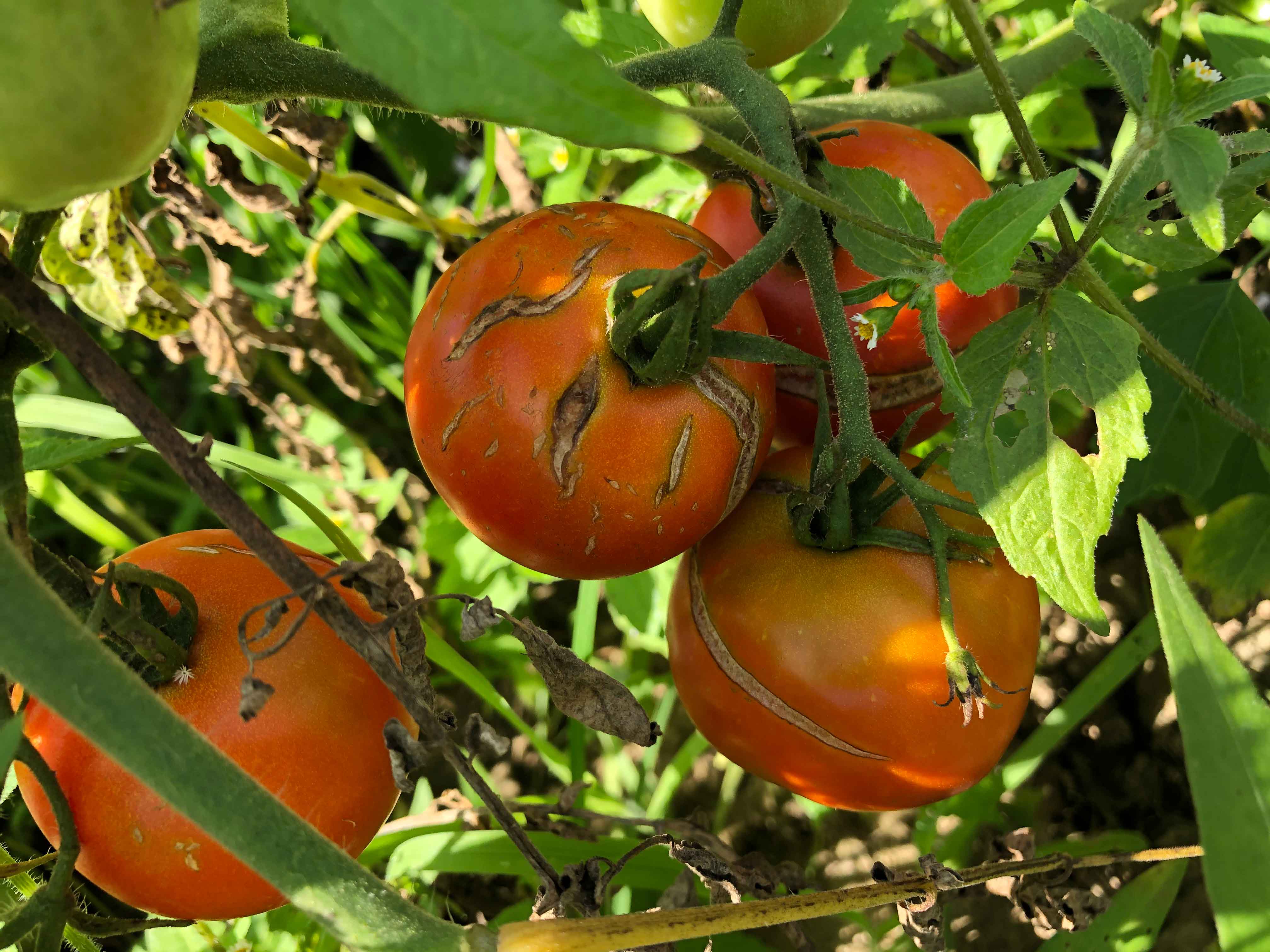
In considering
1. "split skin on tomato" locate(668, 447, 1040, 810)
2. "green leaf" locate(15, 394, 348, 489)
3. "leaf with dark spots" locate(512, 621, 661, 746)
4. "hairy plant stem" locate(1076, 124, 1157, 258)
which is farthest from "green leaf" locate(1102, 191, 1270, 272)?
"green leaf" locate(15, 394, 348, 489)

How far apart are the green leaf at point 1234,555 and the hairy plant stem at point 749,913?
390 mm

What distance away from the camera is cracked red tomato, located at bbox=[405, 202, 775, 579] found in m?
0.73

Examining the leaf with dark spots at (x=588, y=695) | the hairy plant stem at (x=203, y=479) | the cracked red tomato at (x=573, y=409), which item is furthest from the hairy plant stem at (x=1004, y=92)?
the hairy plant stem at (x=203, y=479)

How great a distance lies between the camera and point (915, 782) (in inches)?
34.2

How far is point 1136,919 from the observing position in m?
1.10

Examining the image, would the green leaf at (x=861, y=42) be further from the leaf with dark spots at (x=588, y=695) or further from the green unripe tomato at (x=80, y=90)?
the green unripe tomato at (x=80, y=90)

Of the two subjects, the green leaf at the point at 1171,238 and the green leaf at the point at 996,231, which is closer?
the green leaf at the point at 996,231

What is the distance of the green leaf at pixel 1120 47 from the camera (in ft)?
2.26

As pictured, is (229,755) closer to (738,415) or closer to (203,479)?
(203,479)

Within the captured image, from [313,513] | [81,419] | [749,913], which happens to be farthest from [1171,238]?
[81,419]

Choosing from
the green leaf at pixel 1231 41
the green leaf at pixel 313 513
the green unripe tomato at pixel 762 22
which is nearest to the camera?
the green unripe tomato at pixel 762 22

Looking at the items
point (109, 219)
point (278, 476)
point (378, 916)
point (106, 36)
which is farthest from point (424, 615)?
point (106, 36)

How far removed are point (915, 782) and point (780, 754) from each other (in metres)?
0.12

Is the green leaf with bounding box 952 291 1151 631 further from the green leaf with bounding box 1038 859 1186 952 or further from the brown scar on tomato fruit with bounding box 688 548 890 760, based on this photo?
the green leaf with bounding box 1038 859 1186 952
